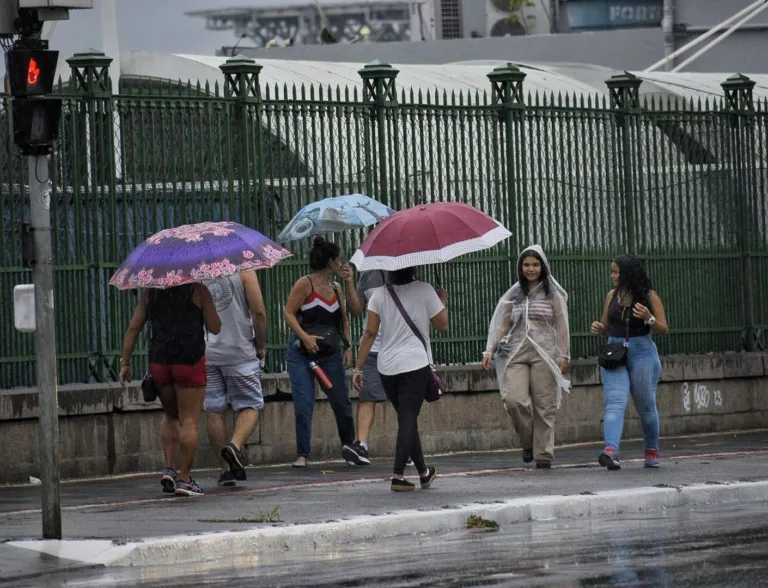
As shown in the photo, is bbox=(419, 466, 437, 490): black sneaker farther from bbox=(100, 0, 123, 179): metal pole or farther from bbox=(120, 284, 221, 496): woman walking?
bbox=(100, 0, 123, 179): metal pole

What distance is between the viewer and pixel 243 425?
14.5m

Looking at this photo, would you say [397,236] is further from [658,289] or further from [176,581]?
[658,289]

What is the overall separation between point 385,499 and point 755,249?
9.71 meters

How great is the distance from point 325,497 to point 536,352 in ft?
9.96

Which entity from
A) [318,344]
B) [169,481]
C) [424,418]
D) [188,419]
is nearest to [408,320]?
[188,419]

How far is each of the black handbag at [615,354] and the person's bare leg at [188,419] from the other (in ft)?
11.3

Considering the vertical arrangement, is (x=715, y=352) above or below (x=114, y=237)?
below

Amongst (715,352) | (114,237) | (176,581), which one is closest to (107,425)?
(114,237)

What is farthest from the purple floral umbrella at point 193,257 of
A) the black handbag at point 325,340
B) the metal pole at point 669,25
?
the metal pole at point 669,25

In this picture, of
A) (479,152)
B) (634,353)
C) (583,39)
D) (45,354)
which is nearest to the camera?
(45,354)

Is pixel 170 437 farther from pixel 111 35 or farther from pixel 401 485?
pixel 111 35

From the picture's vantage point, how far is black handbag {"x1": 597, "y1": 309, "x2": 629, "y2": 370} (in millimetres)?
15250

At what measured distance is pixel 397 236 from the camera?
1366cm

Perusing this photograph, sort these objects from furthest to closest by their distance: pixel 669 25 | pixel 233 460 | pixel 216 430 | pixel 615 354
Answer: pixel 669 25, pixel 615 354, pixel 216 430, pixel 233 460
